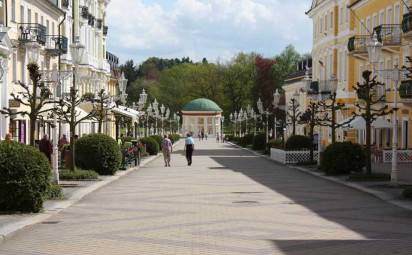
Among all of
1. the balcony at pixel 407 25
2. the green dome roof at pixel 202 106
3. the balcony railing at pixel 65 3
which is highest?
the balcony railing at pixel 65 3

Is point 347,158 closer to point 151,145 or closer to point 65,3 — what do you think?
point 151,145

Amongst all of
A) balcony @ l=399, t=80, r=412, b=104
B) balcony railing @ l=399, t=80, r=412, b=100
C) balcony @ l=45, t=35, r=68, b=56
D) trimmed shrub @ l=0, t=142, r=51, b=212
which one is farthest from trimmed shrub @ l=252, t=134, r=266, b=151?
trimmed shrub @ l=0, t=142, r=51, b=212

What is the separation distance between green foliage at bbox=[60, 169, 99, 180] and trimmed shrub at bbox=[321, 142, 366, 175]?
8332mm

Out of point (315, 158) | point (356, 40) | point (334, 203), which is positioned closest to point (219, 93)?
point (356, 40)

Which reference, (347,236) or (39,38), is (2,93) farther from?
(347,236)

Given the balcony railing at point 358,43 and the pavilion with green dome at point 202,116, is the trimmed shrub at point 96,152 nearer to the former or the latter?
the balcony railing at point 358,43

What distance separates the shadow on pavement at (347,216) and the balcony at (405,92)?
10.5m

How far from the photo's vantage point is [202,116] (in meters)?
113

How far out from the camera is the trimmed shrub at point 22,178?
14.5 meters

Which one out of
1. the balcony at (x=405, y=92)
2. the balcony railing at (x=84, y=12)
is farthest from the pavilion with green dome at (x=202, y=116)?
the balcony at (x=405, y=92)

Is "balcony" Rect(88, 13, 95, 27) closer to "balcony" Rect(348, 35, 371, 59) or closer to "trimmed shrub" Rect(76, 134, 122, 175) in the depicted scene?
"balcony" Rect(348, 35, 371, 59)

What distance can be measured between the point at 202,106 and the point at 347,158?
85487 mm

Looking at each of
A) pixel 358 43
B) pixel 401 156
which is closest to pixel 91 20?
pixel 358 43

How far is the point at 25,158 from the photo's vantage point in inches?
582
